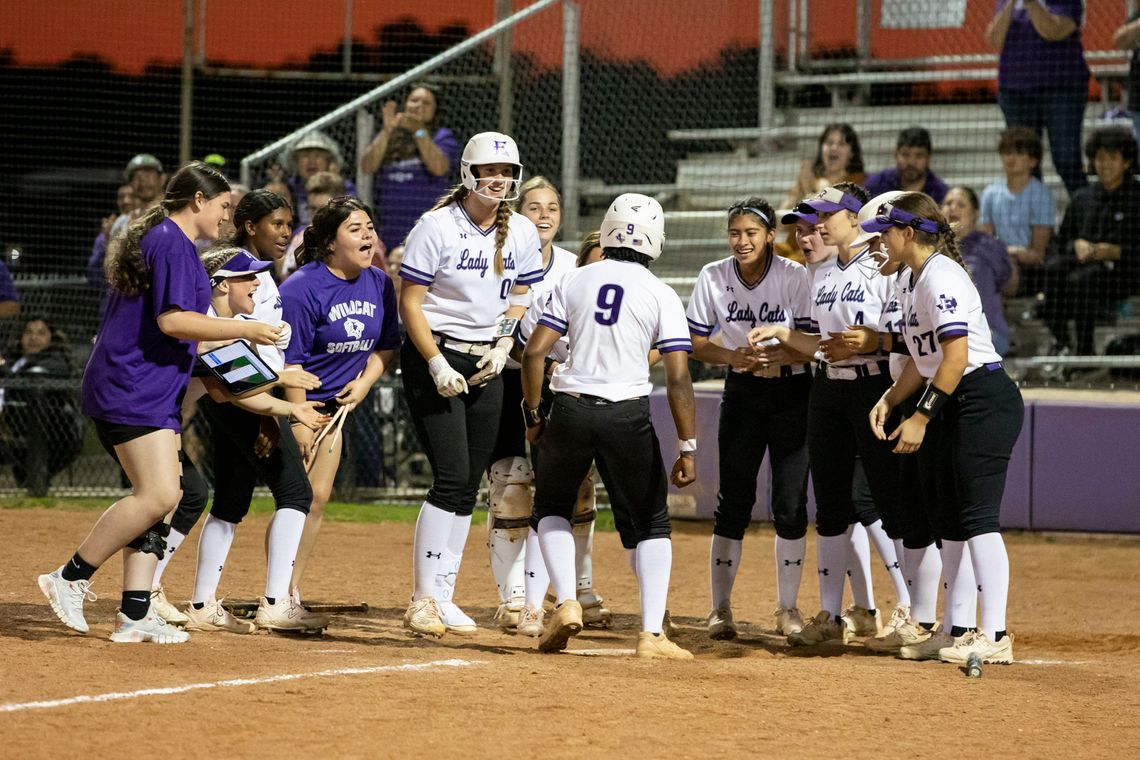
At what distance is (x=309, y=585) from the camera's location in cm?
885

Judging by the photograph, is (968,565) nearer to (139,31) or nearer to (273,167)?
(273,167)

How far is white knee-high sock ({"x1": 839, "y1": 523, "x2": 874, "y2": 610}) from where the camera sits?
24.7ft

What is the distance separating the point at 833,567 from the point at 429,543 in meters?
2.01

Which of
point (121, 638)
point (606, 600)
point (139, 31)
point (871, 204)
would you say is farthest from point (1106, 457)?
point (139, 31)

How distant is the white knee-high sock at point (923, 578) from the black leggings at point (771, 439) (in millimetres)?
586

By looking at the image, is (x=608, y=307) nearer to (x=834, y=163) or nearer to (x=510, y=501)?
(x=510, y=501)

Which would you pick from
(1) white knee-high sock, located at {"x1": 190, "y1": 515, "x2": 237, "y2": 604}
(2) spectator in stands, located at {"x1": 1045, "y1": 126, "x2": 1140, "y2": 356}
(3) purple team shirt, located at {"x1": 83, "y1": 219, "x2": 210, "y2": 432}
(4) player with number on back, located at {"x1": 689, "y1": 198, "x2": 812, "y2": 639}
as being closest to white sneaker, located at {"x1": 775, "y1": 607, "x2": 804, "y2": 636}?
(4) player with number on back, located at {"x1": 689, "y1": 198, "x2": 812, "y2": 639}

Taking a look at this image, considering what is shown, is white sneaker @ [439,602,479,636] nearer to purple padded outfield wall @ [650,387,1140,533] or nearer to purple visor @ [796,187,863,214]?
purple visor @ [796,187,863,214]

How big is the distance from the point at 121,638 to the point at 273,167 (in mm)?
8628

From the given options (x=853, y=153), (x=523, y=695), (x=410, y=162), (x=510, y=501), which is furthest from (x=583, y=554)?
(x=410, y=162)

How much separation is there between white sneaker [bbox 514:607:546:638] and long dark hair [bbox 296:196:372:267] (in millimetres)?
1990

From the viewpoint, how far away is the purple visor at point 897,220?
22.1 ft

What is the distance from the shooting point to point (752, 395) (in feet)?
24.5

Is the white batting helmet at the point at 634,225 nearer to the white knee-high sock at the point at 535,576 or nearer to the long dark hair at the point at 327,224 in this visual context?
the long dark hair at the point at 327,224
